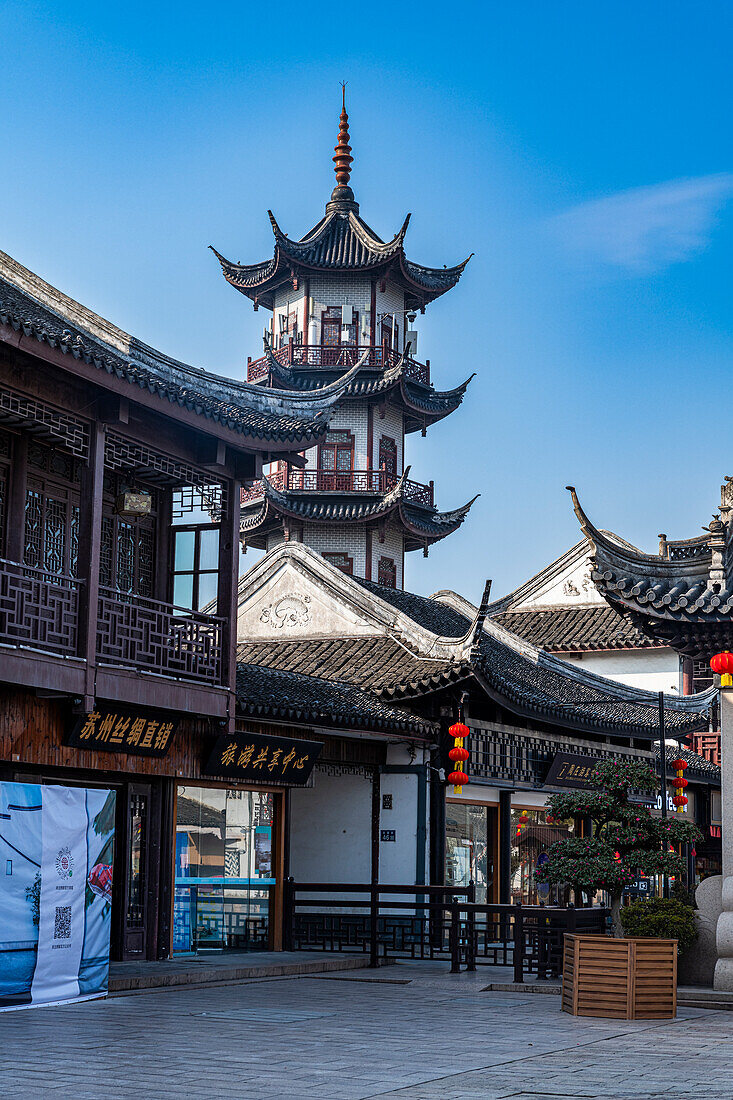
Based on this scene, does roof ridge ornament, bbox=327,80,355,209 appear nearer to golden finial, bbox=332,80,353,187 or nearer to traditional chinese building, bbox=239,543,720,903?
golden finial, bbox=332,80,353,187

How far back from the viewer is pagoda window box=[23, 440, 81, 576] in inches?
527

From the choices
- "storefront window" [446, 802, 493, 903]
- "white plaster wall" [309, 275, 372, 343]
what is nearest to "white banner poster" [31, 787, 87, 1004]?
"storefront window" [446, 802, 493, 903]

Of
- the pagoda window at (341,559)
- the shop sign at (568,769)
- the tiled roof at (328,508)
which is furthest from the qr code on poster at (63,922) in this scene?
the pagoda window at (341,559)

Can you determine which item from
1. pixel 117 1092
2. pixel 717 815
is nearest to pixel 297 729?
pixel 117 1092

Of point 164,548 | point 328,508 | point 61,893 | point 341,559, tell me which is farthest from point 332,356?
point 61,893

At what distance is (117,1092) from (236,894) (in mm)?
8596

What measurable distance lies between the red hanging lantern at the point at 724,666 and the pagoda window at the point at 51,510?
252 inches

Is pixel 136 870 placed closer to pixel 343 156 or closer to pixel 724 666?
pixel 724 666

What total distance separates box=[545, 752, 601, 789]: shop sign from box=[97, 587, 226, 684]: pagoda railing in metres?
9.50

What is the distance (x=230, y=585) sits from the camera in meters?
14.6

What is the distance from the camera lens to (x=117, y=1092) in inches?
298

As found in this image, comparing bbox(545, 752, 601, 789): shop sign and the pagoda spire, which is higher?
the pagoda spire

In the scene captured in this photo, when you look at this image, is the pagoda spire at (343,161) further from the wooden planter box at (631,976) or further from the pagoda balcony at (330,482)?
the wooden planter box at (631,976)

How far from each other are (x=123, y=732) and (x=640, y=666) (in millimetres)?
22826
